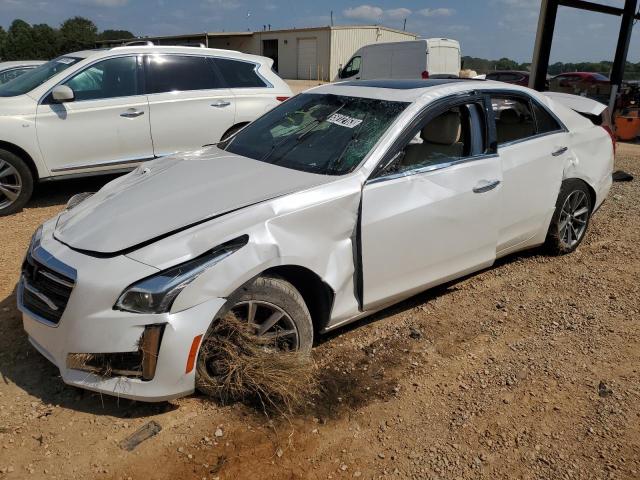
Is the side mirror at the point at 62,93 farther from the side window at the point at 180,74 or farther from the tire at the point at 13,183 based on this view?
the side window at the point at 180,74

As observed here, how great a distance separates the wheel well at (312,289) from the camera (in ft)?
9.31

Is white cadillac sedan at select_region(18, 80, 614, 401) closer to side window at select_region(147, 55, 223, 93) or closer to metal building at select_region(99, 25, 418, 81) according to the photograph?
side window at select_region(147, 55, 223, 93)

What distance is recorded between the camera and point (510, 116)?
430 cm

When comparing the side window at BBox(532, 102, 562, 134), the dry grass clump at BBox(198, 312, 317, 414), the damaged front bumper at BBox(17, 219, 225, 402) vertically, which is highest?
the side window at BBox(532, 102, 562, 134)

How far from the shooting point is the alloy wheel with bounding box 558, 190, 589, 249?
4.67 meters

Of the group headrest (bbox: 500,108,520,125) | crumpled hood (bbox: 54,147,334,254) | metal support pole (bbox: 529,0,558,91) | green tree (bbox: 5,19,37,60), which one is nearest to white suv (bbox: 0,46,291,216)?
crumpled hood (bbox: 54,147,334,254)

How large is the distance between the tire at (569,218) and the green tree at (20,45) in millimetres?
48440

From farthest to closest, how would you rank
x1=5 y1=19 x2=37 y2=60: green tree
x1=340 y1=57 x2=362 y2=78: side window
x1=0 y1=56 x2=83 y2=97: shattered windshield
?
x1=5 y1=19 x2=37 y2=60: green tree, x1=340 y1=57 x2=362 y2=78: side window, x1=0 y1=56 x2=83 y2=97: shattered windshield

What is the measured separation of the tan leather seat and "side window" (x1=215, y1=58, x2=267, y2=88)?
401 centimetres

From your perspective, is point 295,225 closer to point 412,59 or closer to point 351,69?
point 412,59

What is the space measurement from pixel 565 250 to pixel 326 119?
2.67m

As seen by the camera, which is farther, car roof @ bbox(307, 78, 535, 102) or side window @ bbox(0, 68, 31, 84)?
side window @ bbox(0, 68, 31, 84)

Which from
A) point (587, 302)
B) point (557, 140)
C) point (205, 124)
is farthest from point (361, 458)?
point (205, 124)

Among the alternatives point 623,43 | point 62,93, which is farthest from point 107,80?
point 623,43
